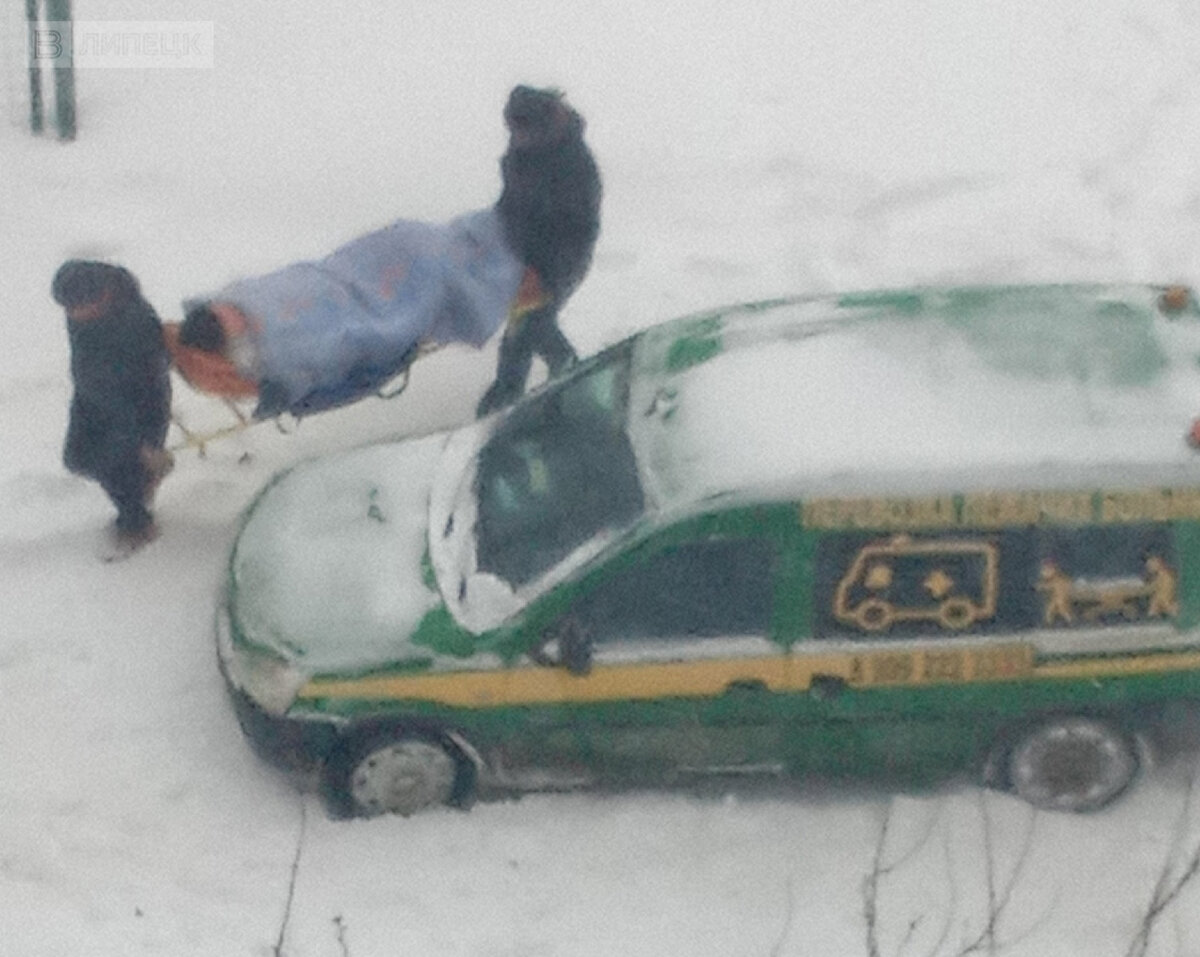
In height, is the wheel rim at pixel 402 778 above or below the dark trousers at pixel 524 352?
below

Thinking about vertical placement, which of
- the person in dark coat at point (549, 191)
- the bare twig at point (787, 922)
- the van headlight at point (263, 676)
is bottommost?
the bare twig at point (787, 922)

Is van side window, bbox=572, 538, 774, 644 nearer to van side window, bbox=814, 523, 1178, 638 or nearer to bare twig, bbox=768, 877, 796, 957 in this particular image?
van side window, bbox=814, 523, 1178, 638

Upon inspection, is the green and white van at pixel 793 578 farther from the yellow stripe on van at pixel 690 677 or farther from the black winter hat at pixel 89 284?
the black winter hat at pixel 89 284

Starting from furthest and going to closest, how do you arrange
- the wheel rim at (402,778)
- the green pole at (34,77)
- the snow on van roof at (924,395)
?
1. the green pole at (34,77)
2. the wheel rim at (402,778)
3. the snow on van roof at (924,395)

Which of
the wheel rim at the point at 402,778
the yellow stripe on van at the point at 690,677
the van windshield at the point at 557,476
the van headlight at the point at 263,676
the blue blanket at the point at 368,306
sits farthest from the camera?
the blue blanket at the point at 368,306

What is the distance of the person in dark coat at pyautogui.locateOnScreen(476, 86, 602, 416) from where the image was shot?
8.14m

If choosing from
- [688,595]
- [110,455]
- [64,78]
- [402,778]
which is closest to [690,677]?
[688,595]

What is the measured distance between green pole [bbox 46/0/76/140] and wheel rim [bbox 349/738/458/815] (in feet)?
17.5

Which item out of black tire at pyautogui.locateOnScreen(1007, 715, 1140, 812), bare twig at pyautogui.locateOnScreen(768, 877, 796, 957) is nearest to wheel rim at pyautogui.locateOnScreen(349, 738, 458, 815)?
bare twig at pyautogui.locateOnScreen(768, 877, 796, 957)

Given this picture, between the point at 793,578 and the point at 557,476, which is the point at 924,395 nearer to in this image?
the point at 793,578

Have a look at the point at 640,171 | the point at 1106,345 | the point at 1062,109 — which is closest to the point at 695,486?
the point at 1106,345

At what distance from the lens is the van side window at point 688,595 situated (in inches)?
254

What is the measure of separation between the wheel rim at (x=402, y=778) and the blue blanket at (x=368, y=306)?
1.62 m

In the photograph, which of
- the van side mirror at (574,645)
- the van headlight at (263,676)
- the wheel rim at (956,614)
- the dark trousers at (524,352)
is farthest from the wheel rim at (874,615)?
the dark trousers at (524,352)
